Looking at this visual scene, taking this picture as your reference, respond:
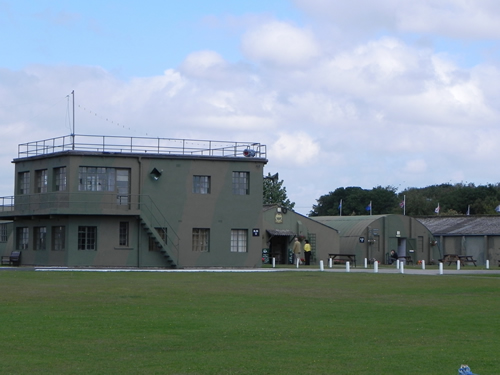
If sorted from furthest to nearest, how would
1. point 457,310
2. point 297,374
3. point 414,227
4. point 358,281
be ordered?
point 414,227
point 358,281
point 457,310
point 297,374

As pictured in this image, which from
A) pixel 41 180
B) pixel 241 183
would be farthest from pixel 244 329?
pixel 41 180

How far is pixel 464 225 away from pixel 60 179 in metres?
38.0

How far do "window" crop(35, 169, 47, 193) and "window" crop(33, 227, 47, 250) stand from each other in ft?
7.75

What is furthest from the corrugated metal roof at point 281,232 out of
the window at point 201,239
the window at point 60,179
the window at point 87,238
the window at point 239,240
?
the window at point 60,179

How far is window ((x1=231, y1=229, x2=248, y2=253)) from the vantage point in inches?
2012

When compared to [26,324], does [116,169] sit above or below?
above

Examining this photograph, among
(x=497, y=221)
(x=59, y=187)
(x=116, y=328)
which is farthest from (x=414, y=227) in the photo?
(x=116, y=328)

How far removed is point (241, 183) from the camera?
51625mm

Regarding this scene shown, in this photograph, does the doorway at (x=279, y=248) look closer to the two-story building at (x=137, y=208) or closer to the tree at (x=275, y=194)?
the two-story building at (x=137, y=208)

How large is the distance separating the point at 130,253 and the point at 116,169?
198 inches

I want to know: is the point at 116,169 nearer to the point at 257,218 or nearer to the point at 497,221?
the point at 257,218

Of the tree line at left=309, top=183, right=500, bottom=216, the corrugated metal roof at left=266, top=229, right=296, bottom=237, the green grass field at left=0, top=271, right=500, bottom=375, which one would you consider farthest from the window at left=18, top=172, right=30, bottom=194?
the tree line at left=309, top=183, right=500, bottom=216

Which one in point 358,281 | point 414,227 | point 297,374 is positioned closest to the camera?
point 297,374

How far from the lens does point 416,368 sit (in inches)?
510
